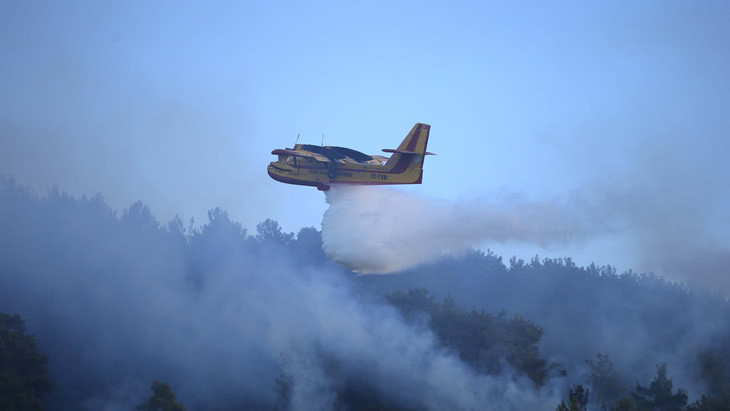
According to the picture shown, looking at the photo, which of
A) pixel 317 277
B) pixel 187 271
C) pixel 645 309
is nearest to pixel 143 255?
pixel 187 271

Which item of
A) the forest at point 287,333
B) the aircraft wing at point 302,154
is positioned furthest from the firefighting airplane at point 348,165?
the forest at point 287,333

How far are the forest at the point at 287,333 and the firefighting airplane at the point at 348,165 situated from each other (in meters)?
13.9

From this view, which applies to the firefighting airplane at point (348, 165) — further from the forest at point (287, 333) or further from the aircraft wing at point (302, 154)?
the forest at point (287, 333)

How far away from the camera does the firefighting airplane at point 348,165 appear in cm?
5478

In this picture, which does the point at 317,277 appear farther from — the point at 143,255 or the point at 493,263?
the point at 493,263

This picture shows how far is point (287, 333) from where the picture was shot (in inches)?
2768

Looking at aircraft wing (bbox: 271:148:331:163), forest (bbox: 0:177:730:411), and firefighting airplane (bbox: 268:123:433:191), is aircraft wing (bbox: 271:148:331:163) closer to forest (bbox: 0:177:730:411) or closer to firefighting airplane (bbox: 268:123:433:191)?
firefighting airplane (bbox: 268:123:433:191)

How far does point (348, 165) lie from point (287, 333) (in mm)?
19898

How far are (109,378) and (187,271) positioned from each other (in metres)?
32.4

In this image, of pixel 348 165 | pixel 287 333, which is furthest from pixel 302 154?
pixel 287 333

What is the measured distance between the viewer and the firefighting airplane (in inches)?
2157

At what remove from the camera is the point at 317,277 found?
9256 centimetres

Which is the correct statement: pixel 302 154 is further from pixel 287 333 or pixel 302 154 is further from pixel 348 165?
pixel 287 333

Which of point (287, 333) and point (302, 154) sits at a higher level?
point (302, 154)
